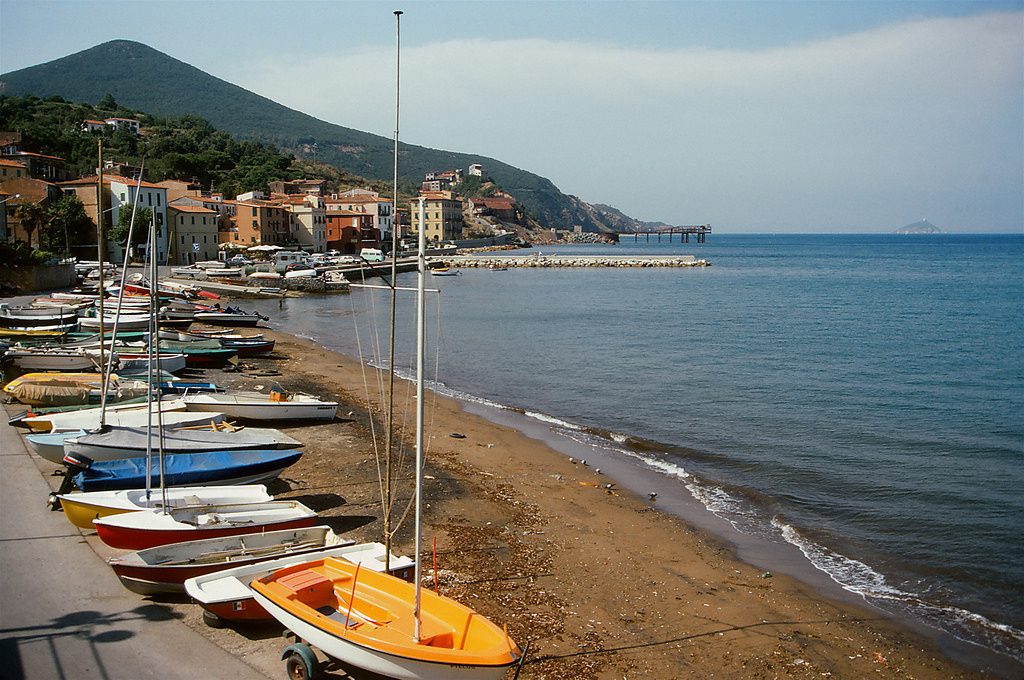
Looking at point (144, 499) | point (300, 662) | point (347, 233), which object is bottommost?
point (300, 662)

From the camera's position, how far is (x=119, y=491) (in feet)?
40.3

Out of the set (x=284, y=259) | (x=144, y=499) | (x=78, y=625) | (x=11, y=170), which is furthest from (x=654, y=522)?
(x=11, y=170)

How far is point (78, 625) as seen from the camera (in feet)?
29.7

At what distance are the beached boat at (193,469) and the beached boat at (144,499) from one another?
314mm

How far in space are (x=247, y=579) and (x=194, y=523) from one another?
1980 millimetres

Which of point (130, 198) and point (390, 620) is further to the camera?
point (130, 198)

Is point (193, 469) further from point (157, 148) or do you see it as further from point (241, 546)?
point (157, 148)

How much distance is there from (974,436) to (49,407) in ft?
79.4

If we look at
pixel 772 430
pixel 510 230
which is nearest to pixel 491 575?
pixel 772 430

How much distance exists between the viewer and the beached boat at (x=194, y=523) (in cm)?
1079

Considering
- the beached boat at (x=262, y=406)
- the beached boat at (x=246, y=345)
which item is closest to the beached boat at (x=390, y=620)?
the beached boat at (x=262, y=406)

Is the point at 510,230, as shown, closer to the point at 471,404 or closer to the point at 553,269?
the point at 553,269

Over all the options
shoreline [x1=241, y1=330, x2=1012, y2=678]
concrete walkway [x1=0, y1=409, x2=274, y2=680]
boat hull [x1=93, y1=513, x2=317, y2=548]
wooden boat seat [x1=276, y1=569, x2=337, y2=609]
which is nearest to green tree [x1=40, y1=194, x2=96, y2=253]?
shoreline [x1=241, y1=330, x2=1012, y2=678]

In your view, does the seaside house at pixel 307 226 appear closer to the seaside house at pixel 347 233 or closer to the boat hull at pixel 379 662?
the seaside house at pixel 347 233
